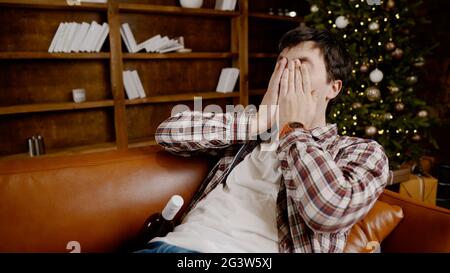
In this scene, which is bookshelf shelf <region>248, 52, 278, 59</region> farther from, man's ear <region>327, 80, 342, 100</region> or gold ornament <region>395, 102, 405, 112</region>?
man's ear <region>327, 80, 342, 100</region>

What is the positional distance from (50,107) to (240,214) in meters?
2.04

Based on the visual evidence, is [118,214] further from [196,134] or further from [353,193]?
[353,193]

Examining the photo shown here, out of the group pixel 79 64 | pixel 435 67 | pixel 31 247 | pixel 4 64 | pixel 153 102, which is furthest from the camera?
pixel 435 67

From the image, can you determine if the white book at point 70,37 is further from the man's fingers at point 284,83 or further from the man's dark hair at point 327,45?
the man's fingers at point 284,83

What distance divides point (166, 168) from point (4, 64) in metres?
1.98

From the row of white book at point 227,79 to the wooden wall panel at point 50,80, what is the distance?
41.5 inches

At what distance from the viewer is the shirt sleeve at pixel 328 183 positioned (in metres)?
0.91

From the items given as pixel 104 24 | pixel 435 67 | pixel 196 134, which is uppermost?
pixel 104 24

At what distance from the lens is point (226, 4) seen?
3295 mm

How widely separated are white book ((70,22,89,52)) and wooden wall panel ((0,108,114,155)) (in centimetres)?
54

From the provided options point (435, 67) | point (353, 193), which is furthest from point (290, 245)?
point (435, 67)

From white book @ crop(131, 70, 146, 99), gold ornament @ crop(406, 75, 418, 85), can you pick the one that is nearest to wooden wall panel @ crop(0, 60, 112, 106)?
white book @ crop(131, 70, 146, 99)

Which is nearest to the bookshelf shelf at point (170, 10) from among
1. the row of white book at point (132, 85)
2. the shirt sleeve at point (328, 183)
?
the row of white book at point (132, 85)

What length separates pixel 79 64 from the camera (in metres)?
2.87
